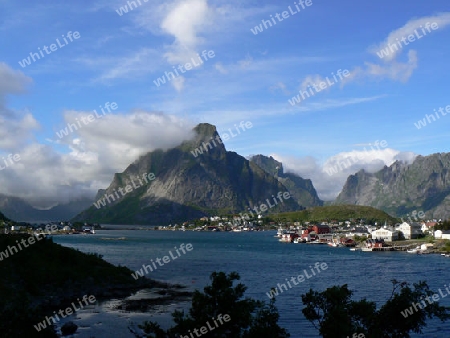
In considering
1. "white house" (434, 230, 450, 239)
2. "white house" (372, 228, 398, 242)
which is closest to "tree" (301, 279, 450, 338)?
"white house" (434, 230, 450, 239)

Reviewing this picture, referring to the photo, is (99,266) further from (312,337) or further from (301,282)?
(312,337)

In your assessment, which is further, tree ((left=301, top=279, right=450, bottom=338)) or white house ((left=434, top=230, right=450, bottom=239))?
white house ((left=434, top=230, right=450, bottom=239))

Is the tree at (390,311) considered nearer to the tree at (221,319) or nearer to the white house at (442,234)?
the tree at (221,319)

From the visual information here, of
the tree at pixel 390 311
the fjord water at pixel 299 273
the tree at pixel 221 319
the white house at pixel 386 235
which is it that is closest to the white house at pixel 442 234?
the white house at pixel 386 235

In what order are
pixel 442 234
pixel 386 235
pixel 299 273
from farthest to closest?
pixel 386 235, pixel 442 234, pixel 299 273

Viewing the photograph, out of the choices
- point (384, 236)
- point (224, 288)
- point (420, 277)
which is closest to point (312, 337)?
point (224, 288)

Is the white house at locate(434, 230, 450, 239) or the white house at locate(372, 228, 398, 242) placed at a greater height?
the white house at locate(372, 228, 398, 242)

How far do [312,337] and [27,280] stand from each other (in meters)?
45.9

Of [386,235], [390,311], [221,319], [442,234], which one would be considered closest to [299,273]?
[390,311]

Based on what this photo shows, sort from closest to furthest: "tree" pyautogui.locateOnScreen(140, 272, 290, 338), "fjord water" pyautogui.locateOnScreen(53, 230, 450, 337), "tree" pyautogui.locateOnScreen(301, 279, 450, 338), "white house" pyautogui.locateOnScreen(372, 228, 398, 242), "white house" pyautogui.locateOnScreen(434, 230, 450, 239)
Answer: "tree" pyautogui.locateOnScreen(140, 272, 290, 338)
"tree" pyautogui.locateOnScreen(301, 279, 450, 338)
"fjord water" pyautogui.locateOnScreen(53, 230, 450, 337)
"white house" pyautogui.locateOnScreen(434, 230, 450, 239)
"white house" pyautogui.locateOnScreen(372, 228, 398, 242)

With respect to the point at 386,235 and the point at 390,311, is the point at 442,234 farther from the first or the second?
the point at 390,311

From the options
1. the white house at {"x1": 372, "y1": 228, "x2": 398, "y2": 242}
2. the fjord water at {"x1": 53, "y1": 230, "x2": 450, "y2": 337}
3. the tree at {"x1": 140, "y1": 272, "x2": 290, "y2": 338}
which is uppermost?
the tree at {"x1": 140, "y1": 272, "x2": 290, "y2": 338}

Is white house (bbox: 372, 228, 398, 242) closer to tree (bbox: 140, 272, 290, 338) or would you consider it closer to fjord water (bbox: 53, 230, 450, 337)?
fjord water (bbox: 53, 230, 450, 337)

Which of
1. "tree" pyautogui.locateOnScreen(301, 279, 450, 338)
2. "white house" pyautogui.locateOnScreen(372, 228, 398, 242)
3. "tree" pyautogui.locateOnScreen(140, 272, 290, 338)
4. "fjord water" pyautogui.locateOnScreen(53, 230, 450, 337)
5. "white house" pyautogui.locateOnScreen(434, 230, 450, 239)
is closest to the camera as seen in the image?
"tree" pyautogui.locateOnScreen(140, 272, 290, 338)
